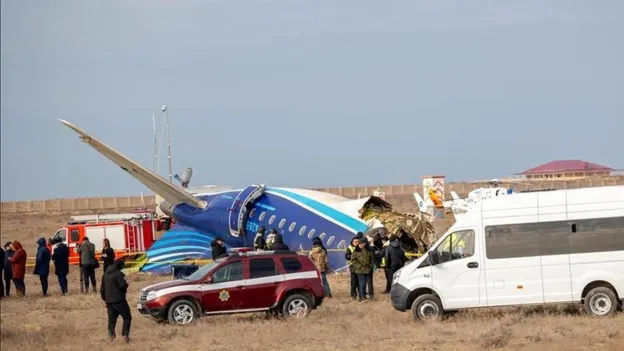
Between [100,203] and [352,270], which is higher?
[100,203]

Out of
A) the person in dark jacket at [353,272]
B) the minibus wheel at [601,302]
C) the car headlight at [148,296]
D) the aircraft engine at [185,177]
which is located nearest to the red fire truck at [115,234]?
the aircraft engine at [185,177]

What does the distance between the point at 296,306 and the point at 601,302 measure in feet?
20.5

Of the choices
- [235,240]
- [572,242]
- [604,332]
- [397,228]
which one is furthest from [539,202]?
[235,240]

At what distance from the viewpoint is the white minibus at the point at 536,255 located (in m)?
21.6

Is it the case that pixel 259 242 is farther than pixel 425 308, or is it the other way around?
pixel 259 242

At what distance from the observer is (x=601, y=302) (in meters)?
21.7

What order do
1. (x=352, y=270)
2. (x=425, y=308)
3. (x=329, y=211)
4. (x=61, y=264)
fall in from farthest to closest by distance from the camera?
(x=329, y=211)
(x=61, y=264)
(x=352, y=270)
(x=425, y=308)

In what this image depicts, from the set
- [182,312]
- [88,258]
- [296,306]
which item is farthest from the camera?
[88,258]

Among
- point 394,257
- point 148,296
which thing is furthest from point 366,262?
point 148,296

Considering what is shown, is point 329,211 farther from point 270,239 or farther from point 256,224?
point 270,239

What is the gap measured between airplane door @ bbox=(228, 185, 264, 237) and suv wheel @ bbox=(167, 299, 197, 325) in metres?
13.9

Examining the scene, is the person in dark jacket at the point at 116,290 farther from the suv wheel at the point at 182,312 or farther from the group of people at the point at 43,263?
the group of people at the point at 43,263

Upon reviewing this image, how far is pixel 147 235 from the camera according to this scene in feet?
152

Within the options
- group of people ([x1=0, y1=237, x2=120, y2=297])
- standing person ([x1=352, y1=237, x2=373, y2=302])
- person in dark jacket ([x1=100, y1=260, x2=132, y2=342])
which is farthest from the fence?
person in dark jacket ([x1=100, y1=260, x2=132, y2=342])
